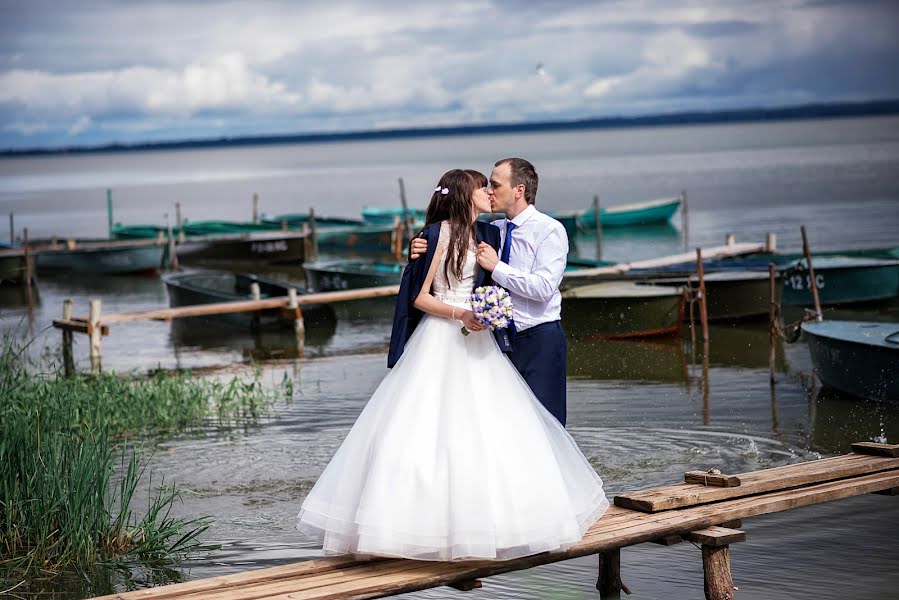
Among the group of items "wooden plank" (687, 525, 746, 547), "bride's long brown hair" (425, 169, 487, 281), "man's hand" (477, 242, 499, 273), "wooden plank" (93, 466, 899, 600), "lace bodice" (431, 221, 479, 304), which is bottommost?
"wooden plank" (687, 525, 746, 547)

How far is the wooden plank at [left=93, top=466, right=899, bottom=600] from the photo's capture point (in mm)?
4824

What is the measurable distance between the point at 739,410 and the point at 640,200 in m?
53.8

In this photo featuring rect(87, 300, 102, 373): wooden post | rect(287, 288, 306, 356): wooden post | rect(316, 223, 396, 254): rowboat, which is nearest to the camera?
rect(87, 300, 102, 373): wooden post

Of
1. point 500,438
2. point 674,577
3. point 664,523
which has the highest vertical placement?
point 500,438

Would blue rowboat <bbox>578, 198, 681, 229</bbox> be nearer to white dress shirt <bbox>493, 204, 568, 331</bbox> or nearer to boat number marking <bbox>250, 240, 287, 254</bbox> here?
boat number marking <bbox>250, 240, 287, 254</bbox>

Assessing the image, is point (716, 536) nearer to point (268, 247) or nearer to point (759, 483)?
point (759, 483)

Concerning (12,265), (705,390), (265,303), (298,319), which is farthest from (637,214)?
(705,390)

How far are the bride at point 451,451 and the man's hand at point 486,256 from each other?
0.04 meters

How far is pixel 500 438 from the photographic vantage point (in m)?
5.21

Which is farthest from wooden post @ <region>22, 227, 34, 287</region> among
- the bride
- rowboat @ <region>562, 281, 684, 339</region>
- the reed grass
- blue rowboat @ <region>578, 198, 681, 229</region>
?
the bride

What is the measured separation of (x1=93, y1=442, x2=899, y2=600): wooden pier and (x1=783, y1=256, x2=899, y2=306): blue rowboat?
13.0 m

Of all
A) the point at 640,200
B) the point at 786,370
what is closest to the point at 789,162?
the point at 640,200

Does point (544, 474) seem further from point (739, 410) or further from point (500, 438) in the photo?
point (739, 410)

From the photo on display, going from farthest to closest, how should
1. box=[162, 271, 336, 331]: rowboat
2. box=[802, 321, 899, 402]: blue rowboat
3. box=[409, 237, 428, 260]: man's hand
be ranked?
box=[162, 271, 336, 331]: rowboat, box=[802, 321, 899, 402]: blue rowboat, box=[409, 237, 428, 260]: man's hand
